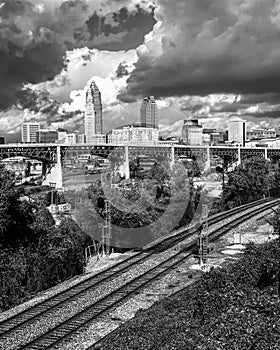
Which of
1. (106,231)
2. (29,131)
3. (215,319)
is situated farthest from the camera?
(29,131)

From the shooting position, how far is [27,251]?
15820mm

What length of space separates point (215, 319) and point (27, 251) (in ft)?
29.7

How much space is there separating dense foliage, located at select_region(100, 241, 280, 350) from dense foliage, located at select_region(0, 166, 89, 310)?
17.2ft

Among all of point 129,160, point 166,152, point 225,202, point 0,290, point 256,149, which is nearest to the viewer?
point 0,290

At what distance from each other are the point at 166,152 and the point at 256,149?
1168 inches

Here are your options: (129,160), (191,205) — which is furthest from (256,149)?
(191,205)

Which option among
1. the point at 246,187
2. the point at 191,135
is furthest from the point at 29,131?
the point at 246,187

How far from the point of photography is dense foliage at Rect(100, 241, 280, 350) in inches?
294

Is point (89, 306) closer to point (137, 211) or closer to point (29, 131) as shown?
point (137, 211)

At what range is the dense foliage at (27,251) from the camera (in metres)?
14.3

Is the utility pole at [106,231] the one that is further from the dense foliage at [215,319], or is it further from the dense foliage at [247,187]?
the dense foliage at [247,187]

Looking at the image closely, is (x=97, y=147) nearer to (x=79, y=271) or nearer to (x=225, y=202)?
(x=225, y=202)

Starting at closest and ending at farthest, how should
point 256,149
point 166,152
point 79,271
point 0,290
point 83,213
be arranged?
point 0,290, point 79,271, point 83,213, point 166,152, point 256,149

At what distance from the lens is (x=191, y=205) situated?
29203 mm
